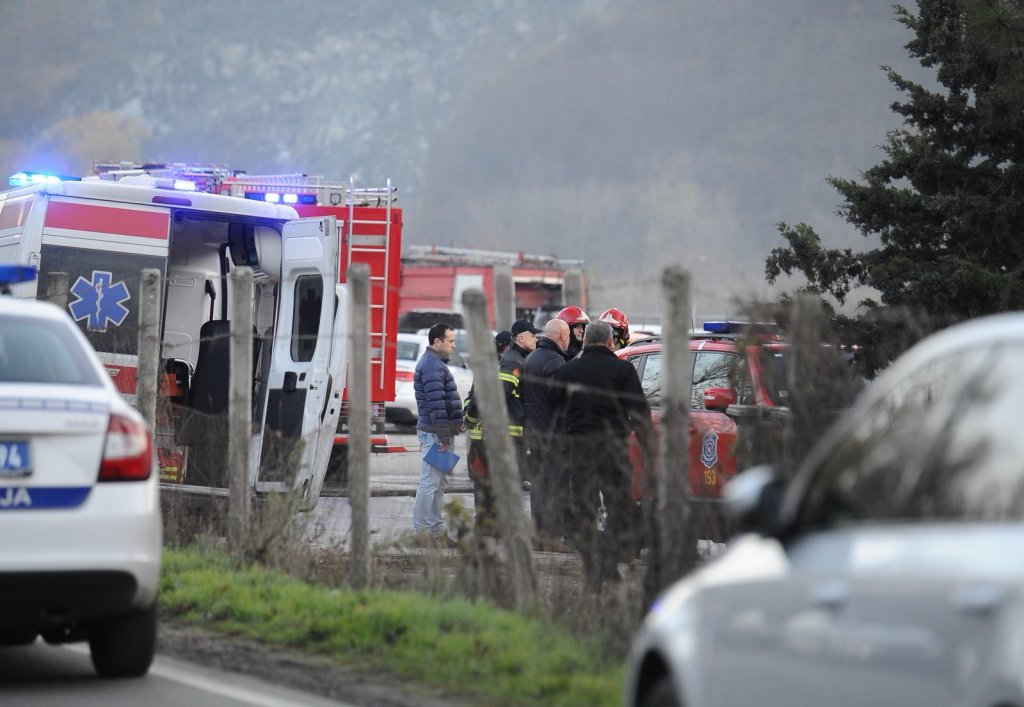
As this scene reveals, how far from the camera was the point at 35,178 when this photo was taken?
554 inches

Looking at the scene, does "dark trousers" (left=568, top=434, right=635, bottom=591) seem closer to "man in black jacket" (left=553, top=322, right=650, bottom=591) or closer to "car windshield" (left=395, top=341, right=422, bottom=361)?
"man in black jacket" (left=553, top=322, right=650, bottom=591)

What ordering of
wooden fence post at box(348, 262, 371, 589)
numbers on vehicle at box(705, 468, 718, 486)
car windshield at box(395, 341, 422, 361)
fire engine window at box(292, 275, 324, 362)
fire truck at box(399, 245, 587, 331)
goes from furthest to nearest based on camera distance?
fire truck at box(399, 245, 587, 331), car windshield at box(395, 341, 422, 361), fire engine window at box(292, 275, 324, 362), numbers on vehicle at box(705, 468, 718, 486), wooden fence post at box(348, 262, 371, 589)

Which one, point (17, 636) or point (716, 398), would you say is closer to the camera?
point (17, 636)

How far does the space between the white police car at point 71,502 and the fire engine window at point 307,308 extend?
630 centimetres

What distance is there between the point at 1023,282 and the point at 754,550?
33.1 ft

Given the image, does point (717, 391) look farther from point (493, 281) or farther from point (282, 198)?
point (493, 281)

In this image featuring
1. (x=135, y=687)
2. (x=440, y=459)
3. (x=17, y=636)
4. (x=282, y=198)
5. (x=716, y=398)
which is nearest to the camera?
(x=135, y=687)

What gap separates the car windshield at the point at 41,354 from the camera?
727 cm

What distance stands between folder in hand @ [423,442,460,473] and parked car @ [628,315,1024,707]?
27.4 feet

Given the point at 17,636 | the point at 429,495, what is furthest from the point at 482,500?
the point at 429,495

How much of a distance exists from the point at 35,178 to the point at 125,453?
7649mm

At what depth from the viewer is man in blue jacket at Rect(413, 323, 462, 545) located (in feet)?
43.1

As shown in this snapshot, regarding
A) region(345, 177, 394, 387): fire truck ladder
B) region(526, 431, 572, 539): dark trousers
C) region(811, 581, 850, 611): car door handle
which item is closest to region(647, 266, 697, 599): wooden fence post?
region(526, 431, 572, 539): dark trousers

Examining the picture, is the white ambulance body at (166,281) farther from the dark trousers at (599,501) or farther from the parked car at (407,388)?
the parked car at (407,388)
